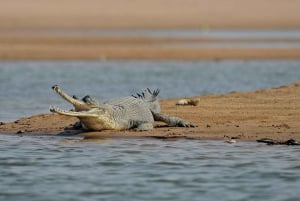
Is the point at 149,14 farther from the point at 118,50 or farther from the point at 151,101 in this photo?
the point at 151,101

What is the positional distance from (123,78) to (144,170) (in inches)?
500

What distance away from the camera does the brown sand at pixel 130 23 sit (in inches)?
1208

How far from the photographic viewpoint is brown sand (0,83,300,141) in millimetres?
12320

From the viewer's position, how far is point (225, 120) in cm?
1334

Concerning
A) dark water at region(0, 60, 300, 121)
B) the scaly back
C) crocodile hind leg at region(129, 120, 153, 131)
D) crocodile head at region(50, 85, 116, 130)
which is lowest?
crocodile hind leg at region(129, 120, 153, 131)

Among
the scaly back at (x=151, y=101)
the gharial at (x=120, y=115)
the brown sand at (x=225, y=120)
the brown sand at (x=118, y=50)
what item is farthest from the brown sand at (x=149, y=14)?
the gharial at (x=120, y=115)

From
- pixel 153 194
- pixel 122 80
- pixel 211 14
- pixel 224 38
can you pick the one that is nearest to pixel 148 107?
pixel 153 194

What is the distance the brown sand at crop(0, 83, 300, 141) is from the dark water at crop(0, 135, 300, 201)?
0.49 meters

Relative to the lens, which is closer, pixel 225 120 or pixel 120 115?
pixel 120 115

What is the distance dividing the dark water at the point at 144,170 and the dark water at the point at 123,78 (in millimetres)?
3973

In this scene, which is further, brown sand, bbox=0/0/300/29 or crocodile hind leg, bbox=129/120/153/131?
brown sand, bbox=0/0/300/29

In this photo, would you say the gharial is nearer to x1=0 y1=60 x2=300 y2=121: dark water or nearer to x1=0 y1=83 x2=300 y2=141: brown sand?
x1=0 y1=83 x2=300 y2=141: brown sand

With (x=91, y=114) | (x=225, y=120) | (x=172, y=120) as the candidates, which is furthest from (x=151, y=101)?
(x=91, y=114)

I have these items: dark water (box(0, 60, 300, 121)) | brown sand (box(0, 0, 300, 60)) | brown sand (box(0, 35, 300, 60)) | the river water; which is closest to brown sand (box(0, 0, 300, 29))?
brown sand (box(0, 0, 300, 60))
